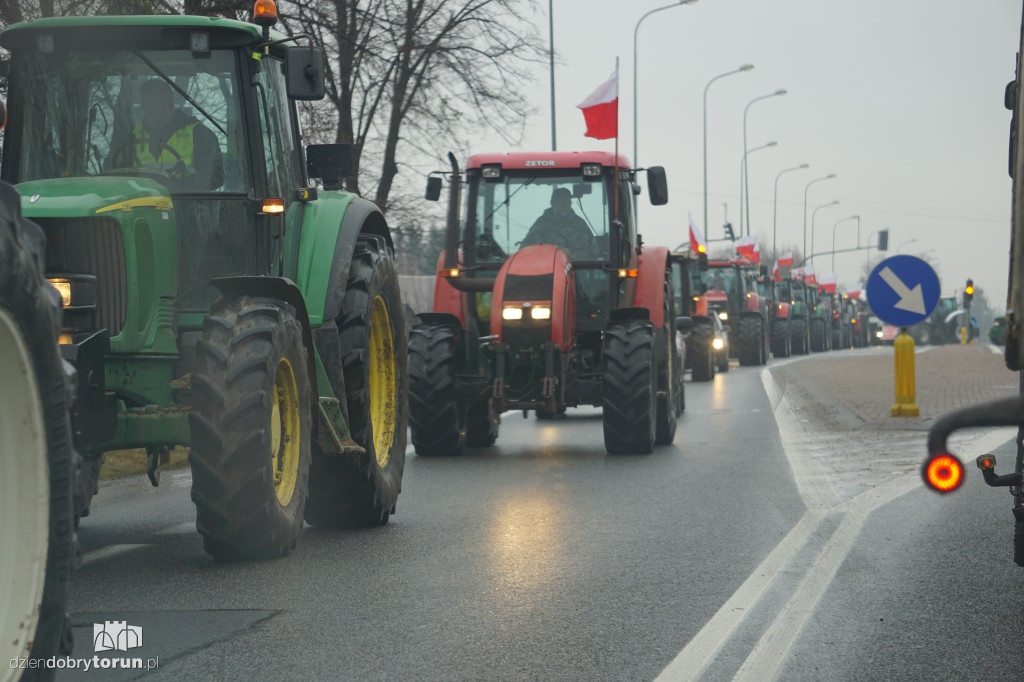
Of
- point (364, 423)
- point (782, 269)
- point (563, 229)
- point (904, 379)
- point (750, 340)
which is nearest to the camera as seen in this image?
point (364, 423)

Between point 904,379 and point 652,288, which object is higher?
point 652,288

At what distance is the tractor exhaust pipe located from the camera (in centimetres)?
1368

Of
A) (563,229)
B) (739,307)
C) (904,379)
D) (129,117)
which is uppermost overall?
(129,117)

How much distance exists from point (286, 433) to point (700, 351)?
20.3m

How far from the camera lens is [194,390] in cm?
639

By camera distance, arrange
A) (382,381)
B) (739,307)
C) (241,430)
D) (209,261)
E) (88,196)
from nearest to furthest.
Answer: (241,430), (88,196), (209,261), (382,381), (739,307)

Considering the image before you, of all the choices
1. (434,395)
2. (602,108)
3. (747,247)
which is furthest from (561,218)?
(747,247)

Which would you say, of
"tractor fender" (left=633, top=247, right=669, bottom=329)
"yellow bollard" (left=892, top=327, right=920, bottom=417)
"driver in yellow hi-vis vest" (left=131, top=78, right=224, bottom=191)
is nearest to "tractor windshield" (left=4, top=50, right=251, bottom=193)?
"driver in yellow hi-vis vest" (left=131, top=78, right=224, bottom=191)

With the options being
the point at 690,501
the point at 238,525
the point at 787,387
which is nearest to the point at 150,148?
the point at 238,525

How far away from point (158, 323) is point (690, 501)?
385 centimetres

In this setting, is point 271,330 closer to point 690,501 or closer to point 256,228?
point 256,228

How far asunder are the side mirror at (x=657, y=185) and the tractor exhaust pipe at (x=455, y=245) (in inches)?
64.7

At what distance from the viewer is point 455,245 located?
14.0 metres

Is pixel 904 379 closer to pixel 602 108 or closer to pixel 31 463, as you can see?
pixel 602 108
